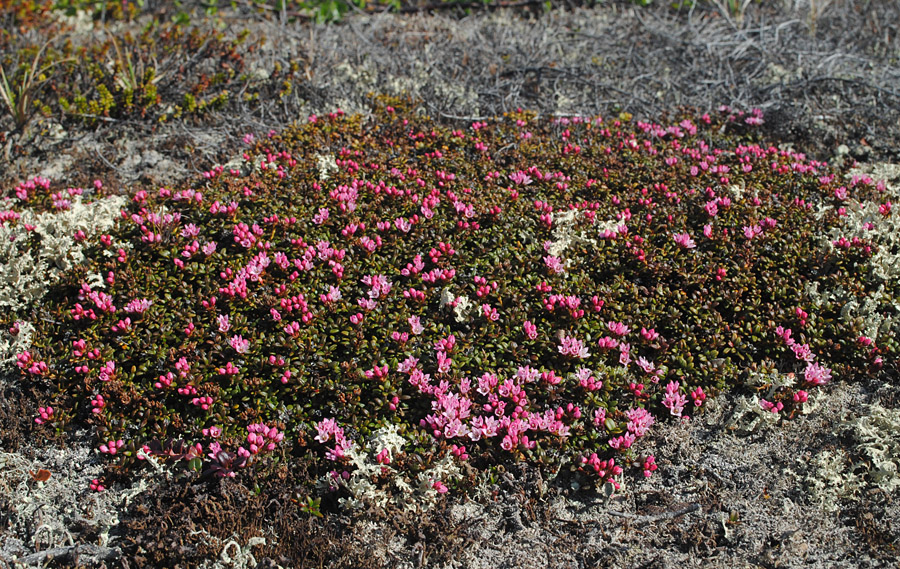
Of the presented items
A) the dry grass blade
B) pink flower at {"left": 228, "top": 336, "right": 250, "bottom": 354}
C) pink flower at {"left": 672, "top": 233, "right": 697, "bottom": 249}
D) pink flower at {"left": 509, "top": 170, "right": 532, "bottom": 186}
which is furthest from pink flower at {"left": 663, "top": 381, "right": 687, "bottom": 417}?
the dry grass blade

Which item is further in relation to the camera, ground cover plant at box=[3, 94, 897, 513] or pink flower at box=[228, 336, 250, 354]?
pink flower at box=[228, 336, 250, 354]

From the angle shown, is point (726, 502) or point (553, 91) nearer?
point (726, 502)

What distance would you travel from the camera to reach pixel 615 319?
14.0 feet

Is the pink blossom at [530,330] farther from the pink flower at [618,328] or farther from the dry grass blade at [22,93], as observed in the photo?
the dry grass blade at [22,93]

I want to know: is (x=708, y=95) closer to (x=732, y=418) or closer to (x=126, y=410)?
(x=732, y=418)

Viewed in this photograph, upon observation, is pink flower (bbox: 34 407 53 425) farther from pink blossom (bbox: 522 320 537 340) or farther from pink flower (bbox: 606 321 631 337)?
pink flower (bbox: 606 321 631 337)

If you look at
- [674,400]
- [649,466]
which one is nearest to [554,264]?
[674,400]

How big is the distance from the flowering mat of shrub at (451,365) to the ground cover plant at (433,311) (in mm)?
19

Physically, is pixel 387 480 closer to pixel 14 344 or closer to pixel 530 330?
pixel 530 330

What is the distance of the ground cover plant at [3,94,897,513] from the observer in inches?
143

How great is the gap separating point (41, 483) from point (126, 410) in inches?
21.3

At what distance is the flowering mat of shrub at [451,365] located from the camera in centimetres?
331

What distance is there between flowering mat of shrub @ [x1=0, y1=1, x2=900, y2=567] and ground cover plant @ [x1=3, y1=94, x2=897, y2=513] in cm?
2

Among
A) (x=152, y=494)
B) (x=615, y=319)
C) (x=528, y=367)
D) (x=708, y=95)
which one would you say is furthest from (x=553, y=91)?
(x=152, y=494)
